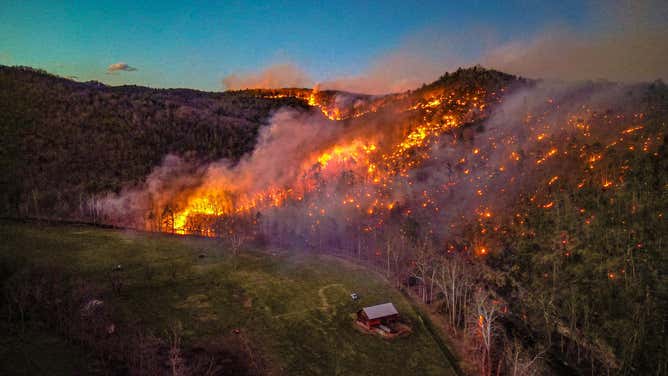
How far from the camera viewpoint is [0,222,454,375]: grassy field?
173ft

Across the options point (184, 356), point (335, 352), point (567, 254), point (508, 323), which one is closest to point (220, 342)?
point (184, 356)

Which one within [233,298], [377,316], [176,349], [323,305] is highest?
[176,349]

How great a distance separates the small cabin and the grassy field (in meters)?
2.70

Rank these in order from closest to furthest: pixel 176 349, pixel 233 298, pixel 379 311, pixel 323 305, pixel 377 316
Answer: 1. pixel 176 349
2. pixel 377 316
3. pixel 379 311
4. pixel 323 305
5. pixel 233 298

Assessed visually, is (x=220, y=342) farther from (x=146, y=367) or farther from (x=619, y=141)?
(x=619, y=141)

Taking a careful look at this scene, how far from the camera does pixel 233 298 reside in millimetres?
73500

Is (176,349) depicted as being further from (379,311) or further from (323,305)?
(379,311)

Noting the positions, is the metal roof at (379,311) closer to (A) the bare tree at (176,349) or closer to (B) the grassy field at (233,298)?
(B) the grassy field at (233,298)

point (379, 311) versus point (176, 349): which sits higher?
point (176, 349)

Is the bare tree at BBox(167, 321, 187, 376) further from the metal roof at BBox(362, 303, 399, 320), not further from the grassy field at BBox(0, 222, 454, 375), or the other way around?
the metal roof at BBox(362, 303, 399, 320)

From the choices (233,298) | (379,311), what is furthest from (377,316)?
(233,298)

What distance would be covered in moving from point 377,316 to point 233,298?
30.2 m

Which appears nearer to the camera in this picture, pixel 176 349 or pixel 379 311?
pixel 176 349

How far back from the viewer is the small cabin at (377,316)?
63.2 metres
